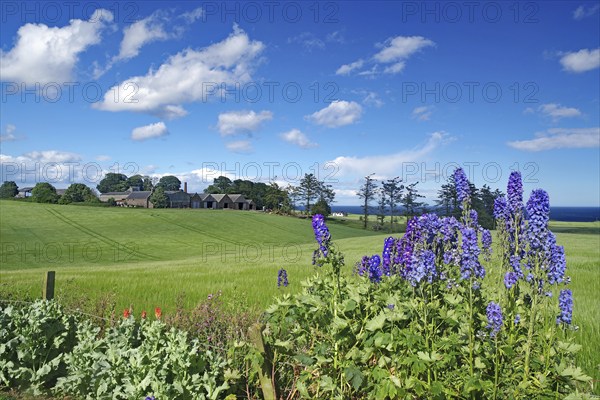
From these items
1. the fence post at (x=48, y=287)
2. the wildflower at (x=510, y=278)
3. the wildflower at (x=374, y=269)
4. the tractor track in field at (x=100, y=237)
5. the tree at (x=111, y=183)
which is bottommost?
the tractor track in field at (x=100, y=237)

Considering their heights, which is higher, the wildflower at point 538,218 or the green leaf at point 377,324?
the wildflower at point 538,218

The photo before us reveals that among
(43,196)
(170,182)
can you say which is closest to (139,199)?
(43,196)

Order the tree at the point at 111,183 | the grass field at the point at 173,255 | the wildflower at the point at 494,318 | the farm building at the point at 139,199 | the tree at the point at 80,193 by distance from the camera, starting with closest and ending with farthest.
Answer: the wildflower at the point at 494,318 < the grass field at the point at 173,255 < the tree at the point at 80,193 < the farm building at the point at 139,199 < the tree at the point at 111,183

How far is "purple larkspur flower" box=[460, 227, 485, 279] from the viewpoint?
3328 mm

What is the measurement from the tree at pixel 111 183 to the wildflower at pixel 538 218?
125412mm

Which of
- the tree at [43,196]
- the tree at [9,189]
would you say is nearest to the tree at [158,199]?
the tree at [43,196]

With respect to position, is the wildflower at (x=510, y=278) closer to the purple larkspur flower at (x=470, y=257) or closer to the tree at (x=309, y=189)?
the purple larkspur flower at (x=470, y=257)

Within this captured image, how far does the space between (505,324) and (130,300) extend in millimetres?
8425

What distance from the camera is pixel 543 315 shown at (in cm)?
364

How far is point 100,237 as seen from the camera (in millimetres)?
43375

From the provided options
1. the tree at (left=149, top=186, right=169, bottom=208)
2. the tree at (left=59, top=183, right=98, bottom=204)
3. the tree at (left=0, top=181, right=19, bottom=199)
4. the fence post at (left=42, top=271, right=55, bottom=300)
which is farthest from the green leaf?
the tree at (left=0, top=181, right=19, bottom=199)

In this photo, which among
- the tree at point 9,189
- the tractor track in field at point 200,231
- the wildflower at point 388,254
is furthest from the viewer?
the tree at point 9,189

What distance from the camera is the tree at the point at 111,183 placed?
12026 centimetres

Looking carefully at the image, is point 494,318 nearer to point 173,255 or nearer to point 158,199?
point 173,255
